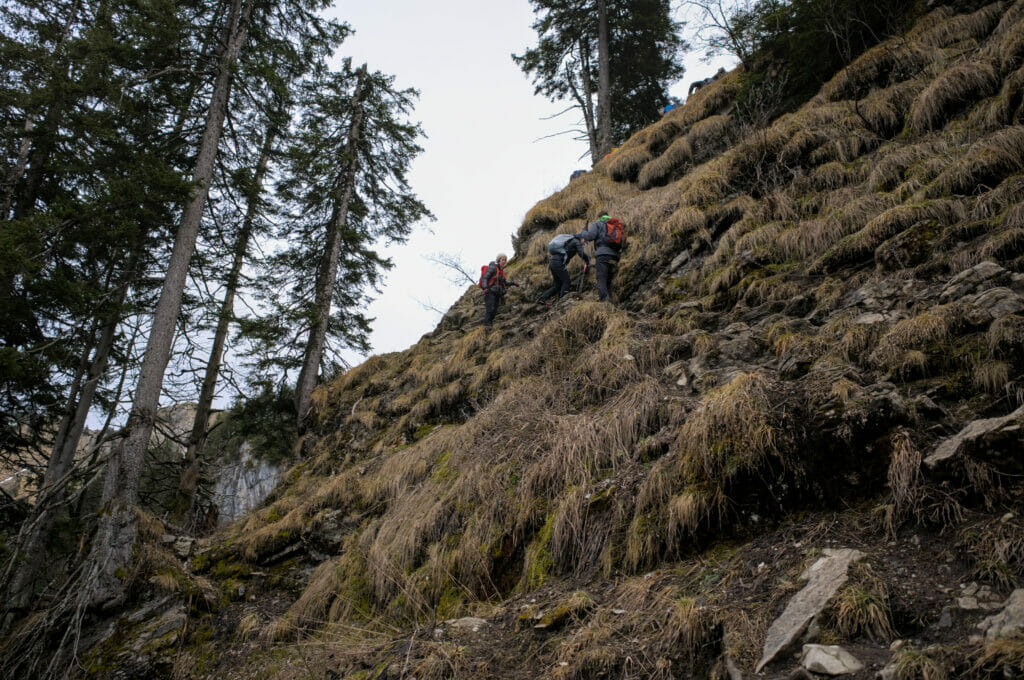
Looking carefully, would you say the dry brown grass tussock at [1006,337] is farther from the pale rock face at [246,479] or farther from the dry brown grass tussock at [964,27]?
the pale rock face at [246,479]

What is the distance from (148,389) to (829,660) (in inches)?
358

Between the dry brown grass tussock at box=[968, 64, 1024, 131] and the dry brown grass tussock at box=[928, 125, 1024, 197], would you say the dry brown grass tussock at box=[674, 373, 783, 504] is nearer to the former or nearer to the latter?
the dry brown grass tussock at box=[928, 125, 1024, 197]

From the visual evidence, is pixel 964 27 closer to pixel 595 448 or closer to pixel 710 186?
pixel 710 186

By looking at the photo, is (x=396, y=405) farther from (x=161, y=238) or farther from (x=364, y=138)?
(x=364, y=138)

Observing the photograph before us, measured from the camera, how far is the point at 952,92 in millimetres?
6832

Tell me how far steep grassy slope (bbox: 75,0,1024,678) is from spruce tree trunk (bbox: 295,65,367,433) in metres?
3.50

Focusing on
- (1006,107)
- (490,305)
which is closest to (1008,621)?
(1006,107)

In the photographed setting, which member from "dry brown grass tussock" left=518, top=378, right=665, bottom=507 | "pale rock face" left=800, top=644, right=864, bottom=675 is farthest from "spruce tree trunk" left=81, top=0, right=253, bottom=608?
"pale rock face" left=800, top=644, right=864, bottom=675

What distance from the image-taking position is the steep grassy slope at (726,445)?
2.89m

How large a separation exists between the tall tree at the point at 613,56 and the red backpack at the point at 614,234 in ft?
31.0

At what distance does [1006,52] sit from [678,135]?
6.59 meters

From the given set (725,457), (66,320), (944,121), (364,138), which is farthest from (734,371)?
(364,138)

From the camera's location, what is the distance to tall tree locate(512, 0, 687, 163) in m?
18.5

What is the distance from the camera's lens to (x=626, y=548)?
3869 mm
